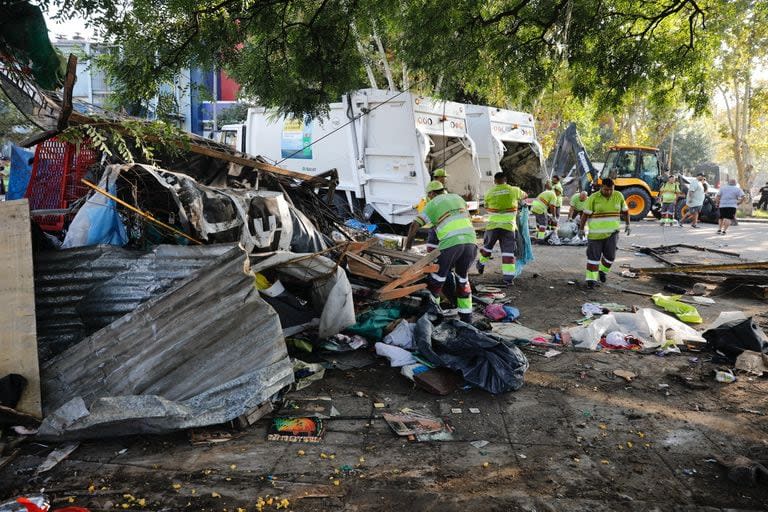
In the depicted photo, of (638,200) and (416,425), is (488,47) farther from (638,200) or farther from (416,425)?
(638,200)

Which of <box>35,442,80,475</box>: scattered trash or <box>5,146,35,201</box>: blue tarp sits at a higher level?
<box>5,146,35,201</box>: blue tarp

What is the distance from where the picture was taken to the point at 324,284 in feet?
15.3

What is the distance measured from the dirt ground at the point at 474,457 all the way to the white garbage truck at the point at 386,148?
255 inches

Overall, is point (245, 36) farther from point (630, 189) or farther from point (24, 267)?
point (630, 189)

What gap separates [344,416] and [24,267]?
7.29 feet

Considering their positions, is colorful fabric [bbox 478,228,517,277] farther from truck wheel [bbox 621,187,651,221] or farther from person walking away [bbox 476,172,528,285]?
truck wheel [bbox 621,187,651,221]

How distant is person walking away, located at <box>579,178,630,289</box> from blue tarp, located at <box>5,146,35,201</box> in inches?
Result: 267

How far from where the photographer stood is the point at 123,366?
139 inches

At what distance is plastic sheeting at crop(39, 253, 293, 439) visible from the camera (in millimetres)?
3461

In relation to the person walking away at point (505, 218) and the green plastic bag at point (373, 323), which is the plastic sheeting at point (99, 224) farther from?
the person walking away at point (505, 218)

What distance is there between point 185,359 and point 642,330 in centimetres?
444

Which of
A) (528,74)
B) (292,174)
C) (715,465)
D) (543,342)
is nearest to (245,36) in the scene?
(292,174)

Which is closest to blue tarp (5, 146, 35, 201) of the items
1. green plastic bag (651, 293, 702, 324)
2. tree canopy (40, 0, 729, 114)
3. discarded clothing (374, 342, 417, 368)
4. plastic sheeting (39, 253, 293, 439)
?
tree canopy (40, 0, 729, 114)

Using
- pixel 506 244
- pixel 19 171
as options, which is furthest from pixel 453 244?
pixel 19 171
